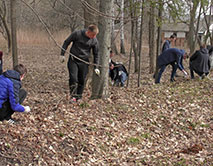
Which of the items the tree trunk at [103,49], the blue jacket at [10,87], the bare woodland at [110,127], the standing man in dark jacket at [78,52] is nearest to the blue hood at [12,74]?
the blue jacket at [10,87]

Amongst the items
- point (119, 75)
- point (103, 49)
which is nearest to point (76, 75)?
point (103, 49)

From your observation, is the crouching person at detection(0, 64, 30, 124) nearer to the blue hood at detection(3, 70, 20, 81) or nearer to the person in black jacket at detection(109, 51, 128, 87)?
the blue hood at detection(3, 70, 20, 81)

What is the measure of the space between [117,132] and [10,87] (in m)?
2.04

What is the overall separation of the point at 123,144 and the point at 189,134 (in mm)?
1631

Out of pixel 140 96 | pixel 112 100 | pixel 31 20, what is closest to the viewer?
pixel 112 100

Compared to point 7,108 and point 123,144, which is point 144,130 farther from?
point 7,108

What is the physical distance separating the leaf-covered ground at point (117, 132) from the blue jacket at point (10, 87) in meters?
0.41

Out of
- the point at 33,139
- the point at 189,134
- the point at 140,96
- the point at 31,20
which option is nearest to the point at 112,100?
the point at 140,96

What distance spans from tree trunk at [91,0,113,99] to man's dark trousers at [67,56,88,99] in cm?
35

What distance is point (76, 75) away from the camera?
272 inches

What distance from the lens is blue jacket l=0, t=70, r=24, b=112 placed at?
187 inches

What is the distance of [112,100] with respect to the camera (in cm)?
700

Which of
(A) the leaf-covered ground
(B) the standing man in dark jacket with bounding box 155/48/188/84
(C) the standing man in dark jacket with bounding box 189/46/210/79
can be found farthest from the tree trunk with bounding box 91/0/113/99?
(C) the standing man in dark jacket with bounding box 189/46/210/79

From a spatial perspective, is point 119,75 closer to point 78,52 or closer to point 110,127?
point 78,52
